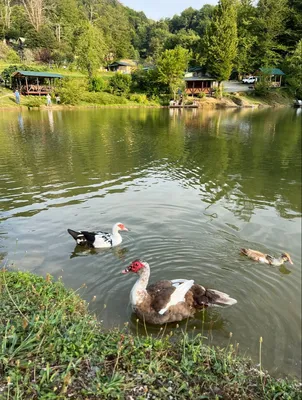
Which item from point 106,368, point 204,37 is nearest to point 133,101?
point 204,37

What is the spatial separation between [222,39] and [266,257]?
74.0m

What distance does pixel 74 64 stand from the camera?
79062 mm

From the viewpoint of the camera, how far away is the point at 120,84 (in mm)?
63281

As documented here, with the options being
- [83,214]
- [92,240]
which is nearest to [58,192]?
[83,214]

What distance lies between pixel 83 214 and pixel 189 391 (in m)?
7.86

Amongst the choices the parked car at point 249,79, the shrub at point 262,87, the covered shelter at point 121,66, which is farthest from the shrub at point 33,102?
the parked car at point 249,79

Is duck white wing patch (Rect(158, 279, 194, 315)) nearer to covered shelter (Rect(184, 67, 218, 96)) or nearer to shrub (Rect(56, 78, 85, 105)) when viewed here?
shrub (Rect(56, 78, 85, 105))

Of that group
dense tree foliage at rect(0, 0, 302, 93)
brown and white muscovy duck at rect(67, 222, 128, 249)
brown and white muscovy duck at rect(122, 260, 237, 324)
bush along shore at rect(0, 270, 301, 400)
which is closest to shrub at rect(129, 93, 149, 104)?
dense tree foliage at rect(0, 0, 302, 93)

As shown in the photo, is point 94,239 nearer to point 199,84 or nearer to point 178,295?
point 178,295

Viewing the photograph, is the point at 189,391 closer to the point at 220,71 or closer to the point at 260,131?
the point at 260,131

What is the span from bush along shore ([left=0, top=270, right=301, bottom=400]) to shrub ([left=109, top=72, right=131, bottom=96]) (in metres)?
63.3

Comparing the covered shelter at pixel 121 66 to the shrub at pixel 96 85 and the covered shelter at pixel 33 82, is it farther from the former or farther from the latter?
the covered shelter at pixel 33 82

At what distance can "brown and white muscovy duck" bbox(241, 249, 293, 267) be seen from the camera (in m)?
7.21

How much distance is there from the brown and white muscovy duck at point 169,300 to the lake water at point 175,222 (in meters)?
0.34
